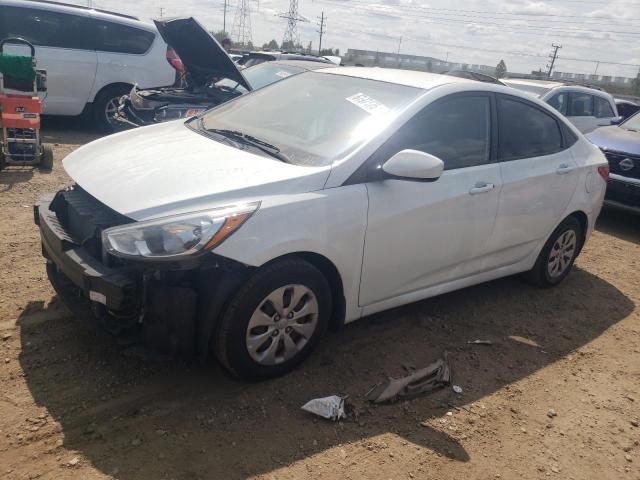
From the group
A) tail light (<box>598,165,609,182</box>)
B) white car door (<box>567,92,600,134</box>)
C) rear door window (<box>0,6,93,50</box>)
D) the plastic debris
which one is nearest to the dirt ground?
the plastic debris

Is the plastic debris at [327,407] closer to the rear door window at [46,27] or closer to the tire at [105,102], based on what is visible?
the tire at [105,102]

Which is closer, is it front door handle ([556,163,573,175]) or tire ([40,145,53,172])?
front door handle ([556,163,573,175])

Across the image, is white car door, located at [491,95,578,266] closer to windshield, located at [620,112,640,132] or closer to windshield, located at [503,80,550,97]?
windshield, located at [620,112,640,132]

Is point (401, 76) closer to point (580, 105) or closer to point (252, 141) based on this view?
point (252, 141)

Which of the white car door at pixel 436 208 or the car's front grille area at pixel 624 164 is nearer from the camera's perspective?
the white car door at pixel 436 208

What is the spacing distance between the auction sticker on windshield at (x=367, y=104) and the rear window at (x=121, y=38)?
22.3 feet

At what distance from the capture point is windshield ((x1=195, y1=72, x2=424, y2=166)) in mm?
3340

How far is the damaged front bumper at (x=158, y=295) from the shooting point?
2.65 meters

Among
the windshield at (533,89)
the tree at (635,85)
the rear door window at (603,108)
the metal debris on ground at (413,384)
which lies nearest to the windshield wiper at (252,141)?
the metal debris on ground at (413,384)

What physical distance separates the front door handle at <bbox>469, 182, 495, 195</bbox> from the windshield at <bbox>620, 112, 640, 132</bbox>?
17.4 ft

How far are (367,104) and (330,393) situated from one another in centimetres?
180

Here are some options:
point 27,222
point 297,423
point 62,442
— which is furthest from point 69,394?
point 27,222

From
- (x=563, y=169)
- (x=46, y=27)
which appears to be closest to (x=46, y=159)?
(x=46, y=27)

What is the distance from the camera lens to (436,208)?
3.54m
